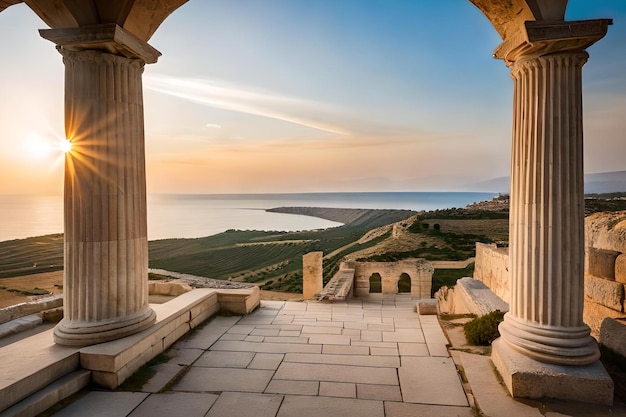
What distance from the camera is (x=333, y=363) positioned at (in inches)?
201

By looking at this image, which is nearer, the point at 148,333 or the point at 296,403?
the point at 296,403

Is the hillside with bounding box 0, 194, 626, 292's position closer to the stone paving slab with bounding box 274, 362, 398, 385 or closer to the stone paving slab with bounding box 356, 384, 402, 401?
the stone paving slab with bounding box 274, 362, 398, 385

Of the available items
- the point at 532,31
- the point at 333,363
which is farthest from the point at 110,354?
the point at 532,31

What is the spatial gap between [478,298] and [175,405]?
5506 mm

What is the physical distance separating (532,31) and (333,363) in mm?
4500

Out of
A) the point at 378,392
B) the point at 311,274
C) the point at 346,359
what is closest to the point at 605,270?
the point at 378,392

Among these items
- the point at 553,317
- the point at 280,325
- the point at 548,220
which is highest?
the point at 548,220

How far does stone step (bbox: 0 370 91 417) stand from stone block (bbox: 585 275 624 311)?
6439mm

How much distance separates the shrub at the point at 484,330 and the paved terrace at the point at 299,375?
443 mm

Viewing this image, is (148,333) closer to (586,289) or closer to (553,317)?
(553,317)

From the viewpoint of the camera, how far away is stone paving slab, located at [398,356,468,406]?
13.4 ft

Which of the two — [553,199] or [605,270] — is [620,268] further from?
[553,199]

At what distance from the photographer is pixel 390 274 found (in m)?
16.5

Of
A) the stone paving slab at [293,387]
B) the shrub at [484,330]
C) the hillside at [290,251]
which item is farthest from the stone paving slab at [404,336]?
the hillside at [290,251]
